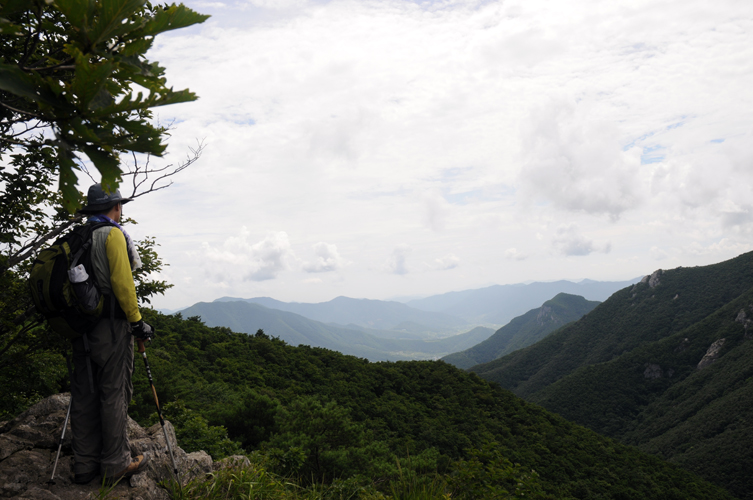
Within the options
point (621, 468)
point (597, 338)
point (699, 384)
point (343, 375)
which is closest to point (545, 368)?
point (597, 338)

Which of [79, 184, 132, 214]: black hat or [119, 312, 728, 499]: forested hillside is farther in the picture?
[119, 312, 728, 499]: forested hillside

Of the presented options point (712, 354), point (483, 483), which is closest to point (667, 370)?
point (712, 354)

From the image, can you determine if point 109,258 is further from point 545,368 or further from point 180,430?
point 545,368

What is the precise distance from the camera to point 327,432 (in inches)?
383

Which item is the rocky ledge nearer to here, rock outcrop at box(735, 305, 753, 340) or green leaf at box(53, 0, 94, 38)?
green leaf at box(53, 0, 94, 38)

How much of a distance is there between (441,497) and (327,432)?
655cm

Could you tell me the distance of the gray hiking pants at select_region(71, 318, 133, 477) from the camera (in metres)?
3.53

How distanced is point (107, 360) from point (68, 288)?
74cm

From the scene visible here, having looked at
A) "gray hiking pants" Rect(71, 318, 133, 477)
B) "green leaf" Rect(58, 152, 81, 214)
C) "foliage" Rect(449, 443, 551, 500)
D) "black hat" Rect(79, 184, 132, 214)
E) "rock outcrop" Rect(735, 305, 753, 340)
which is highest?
"black hat" Rect(79, 184, 132, 214)

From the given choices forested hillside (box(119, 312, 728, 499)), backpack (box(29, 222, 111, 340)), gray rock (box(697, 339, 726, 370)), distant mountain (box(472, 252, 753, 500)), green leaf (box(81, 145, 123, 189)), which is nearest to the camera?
green leaf (box(81, 145, 123, 189))

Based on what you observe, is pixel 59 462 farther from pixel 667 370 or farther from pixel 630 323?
pixel 630 323

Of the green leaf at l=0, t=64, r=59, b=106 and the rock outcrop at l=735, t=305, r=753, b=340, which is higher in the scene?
the green leaf at l=0, t=64, r=59, b=106

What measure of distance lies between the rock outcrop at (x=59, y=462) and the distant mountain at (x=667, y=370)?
9162 cm

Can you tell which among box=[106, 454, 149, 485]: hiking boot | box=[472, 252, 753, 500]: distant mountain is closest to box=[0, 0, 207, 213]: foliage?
box=[106, 454, 149, 485]: hiking boot
